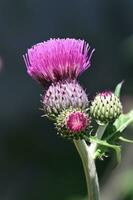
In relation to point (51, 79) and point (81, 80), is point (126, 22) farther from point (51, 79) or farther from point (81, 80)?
point (51, 79)

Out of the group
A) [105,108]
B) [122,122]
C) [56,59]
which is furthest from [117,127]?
[56,59]

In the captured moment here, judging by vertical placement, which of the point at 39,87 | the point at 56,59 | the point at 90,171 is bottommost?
the point at 90,171

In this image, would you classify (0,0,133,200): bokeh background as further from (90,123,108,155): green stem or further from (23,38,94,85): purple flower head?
(90,123,108,155): green stem

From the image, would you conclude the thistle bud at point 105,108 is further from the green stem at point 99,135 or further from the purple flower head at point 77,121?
the purple flower head at point 77,121

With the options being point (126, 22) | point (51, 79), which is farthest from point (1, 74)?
point (51, 79)

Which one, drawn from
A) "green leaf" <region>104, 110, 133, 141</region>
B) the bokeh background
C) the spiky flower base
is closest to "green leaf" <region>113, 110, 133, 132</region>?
"green leaf" <region>104, 110, 133, 141</region>

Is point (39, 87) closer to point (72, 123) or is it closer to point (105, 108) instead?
point (105, 108)

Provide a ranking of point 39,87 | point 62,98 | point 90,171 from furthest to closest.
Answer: point 39,87 → point 62,98 → point 90,171
